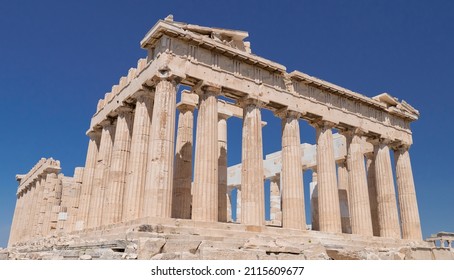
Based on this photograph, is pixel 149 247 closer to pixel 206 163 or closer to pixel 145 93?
pixel 206 163

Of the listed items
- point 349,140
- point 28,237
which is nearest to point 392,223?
point 349,140

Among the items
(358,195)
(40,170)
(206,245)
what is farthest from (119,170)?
(40,170)

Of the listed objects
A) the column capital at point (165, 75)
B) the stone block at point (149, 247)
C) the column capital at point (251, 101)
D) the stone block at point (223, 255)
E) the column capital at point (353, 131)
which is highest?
the column capital at point (353, 131)

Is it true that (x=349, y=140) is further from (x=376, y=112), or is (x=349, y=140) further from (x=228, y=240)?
(x=228, y=240)

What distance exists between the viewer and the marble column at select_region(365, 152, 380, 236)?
95.9 ft

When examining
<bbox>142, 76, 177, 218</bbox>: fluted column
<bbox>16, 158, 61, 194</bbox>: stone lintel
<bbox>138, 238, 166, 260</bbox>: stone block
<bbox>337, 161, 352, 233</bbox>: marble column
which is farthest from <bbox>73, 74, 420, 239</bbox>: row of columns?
<bbox>16, 158, 61, 194</bbox>: stone lintel

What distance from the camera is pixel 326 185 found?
934 inches

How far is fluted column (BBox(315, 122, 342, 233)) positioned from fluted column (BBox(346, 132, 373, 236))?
2144 millimetres

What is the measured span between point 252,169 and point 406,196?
1445cm

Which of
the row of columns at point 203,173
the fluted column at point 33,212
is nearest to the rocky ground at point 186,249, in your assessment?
the row of columns at point 203,173

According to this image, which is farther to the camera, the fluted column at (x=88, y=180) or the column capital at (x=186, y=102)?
the fluted column at (x=88, y=180)

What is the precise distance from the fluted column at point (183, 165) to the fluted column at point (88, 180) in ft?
22.7

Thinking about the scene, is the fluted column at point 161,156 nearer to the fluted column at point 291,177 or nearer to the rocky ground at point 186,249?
the rocky ground at point 186,249

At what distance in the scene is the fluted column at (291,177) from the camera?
21.8 meters
